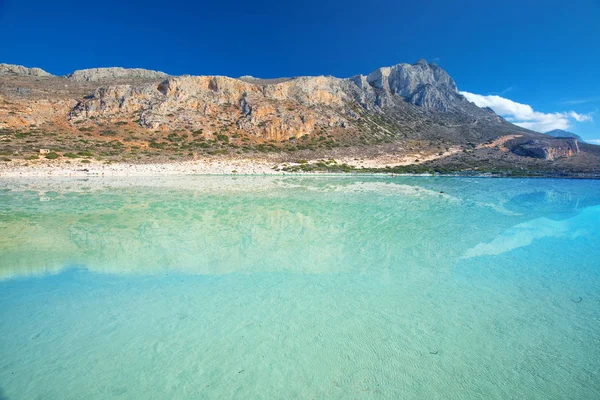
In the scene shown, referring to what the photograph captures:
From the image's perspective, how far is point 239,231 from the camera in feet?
32.7

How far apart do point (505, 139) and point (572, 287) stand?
7140 centimetres

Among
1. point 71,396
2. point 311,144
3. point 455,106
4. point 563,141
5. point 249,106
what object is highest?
point 455,106

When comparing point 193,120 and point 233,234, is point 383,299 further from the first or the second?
point 193,120

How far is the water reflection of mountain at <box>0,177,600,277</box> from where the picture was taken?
699cm

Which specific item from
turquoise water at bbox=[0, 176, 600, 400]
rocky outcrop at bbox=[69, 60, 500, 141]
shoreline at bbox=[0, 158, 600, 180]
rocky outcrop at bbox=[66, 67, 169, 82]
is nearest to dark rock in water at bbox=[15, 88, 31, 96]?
rocky outcrop at bbox=[69, 60, 500, 141]

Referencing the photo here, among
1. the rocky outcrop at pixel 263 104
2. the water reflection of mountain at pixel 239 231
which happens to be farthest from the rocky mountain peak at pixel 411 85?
the water reflection of mountain at pixel 239 231

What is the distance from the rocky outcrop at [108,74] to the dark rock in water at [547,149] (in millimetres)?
82749

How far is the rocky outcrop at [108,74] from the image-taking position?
73562mm

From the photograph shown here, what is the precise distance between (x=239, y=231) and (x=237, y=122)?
164 feet

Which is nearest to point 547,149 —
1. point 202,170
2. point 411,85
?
point 411,85

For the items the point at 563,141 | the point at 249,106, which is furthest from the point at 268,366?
the point at 563,141

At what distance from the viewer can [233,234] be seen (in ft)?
31.3

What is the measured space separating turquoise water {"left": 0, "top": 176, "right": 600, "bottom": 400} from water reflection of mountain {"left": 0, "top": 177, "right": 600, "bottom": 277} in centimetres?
8

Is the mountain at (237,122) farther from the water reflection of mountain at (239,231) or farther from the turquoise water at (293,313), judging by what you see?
the turquoise water at (293,313)
